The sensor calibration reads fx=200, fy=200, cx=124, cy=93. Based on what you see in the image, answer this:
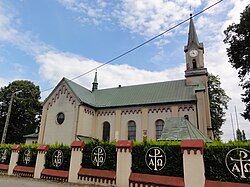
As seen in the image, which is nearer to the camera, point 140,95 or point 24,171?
point 24,171

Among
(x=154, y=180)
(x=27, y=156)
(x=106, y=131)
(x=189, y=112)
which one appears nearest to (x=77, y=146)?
(x=27, y=156)

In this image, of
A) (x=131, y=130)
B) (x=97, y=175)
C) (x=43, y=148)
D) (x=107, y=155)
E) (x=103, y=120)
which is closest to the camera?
(x=97, y=175)

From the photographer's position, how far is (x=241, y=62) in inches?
805

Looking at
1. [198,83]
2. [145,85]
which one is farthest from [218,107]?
[145,85]

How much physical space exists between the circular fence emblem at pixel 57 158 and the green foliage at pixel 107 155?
1.66 m

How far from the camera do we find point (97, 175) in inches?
386

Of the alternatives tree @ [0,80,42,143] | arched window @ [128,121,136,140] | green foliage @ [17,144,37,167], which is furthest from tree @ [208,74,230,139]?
tree @ [0,80,42,143]

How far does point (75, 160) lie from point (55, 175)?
1590 millimetres

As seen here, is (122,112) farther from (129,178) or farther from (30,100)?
(30,100)

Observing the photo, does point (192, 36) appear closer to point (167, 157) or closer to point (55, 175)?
point (167, 157)

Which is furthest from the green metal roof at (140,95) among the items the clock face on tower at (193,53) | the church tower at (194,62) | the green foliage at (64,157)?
the green foliage at (64,157)

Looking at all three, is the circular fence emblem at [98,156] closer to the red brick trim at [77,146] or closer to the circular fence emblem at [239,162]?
the red brick trim at [77,146]

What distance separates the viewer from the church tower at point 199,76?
69.0 ft

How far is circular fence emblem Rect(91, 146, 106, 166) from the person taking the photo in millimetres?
10141
